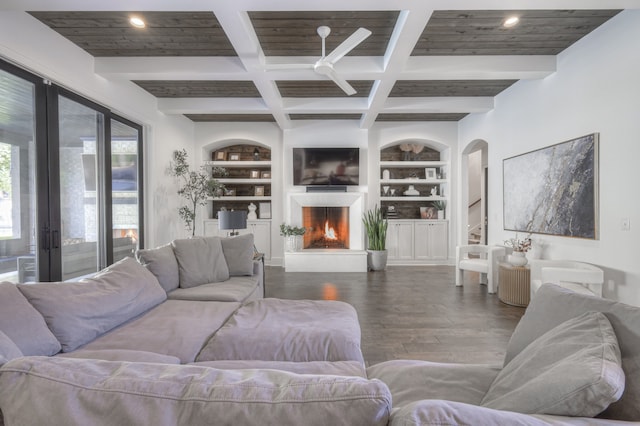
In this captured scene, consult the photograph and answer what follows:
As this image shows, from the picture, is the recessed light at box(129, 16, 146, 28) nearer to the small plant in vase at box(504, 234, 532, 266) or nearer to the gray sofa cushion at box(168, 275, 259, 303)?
the gray sofa cushion at box(168, 275, 259, 303)

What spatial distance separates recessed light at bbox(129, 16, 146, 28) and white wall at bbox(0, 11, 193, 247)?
2.69 ft

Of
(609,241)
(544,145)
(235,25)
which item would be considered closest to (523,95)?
(544,145)

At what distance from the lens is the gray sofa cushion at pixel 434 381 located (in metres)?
1.20

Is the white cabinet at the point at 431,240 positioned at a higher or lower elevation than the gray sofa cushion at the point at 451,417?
lower

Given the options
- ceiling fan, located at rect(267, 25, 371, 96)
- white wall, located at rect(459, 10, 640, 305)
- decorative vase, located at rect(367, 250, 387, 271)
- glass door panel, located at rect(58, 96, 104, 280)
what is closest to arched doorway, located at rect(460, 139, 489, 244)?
decorative vase, located at rect(367, 250, 387, 271)

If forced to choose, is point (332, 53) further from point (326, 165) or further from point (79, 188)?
Answer: point (326, 165)

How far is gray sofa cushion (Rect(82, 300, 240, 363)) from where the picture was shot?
1630mm

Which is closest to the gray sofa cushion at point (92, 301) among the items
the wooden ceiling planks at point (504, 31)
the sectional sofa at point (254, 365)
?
the sectional sofa at point (254, 365)

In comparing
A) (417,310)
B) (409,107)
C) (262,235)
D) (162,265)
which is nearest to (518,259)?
(417,310)

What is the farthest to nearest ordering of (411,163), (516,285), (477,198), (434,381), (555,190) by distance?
(477,198) → (411,163) → (516,285) → (555,190) → (434,381)

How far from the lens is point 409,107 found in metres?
4.76

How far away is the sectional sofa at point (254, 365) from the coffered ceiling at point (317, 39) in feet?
6.87

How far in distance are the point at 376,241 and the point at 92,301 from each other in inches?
183

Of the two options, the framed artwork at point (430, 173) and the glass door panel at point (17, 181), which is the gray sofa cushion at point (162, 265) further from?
the framed artwork at point (430, 173)
